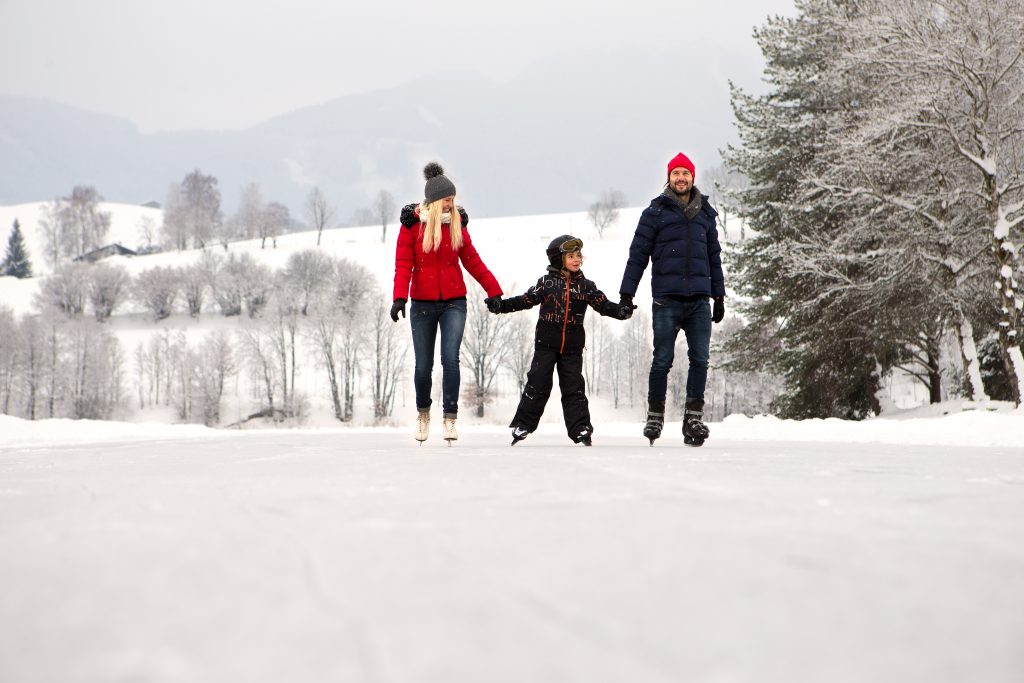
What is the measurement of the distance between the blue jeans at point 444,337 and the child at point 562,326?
37 cm

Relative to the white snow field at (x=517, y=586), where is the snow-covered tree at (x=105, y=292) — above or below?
above

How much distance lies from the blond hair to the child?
665 mm

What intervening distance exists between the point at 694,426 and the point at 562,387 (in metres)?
1.24

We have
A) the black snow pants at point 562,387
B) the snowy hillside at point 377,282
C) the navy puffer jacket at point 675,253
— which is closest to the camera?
the navy puffer jacket at point 675,253

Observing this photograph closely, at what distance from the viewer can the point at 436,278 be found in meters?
7.03

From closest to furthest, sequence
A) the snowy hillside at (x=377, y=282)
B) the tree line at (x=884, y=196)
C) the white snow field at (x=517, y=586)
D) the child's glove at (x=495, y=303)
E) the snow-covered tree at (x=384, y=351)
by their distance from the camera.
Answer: the white snow field at (x=517, y=586)
the child's glove at (x=495, y=303)
the tree line at (x=884, y=196)
the snow-covered tree at (x=384, y=351)
the snowy hillside at (x=377, y=282)

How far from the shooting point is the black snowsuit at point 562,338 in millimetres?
7066

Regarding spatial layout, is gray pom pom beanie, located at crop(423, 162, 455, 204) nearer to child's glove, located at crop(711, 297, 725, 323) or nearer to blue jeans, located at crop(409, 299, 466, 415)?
blue jeans, located at crop(409, 299, 466, 415)

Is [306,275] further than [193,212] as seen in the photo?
No

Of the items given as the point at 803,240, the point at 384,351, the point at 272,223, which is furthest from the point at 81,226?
the point at 803,240

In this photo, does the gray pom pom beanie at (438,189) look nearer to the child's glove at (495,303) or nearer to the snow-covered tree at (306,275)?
the child's glove at (495,303)

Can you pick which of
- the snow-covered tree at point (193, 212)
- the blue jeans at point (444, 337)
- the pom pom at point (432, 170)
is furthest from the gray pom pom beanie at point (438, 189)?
the snow-covered tree at point (193, 212)

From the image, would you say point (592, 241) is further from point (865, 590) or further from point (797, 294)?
point (865, 590)

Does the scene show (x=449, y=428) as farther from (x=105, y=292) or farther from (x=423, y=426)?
(x=105, y=292)
